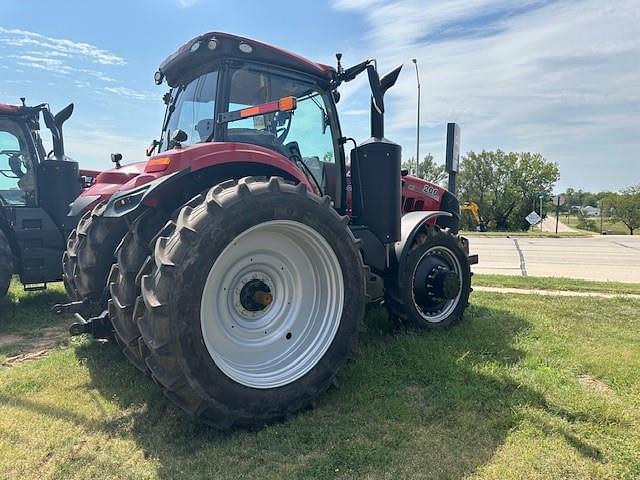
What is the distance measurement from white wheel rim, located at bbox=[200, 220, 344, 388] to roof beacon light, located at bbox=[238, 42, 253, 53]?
4.89 feet

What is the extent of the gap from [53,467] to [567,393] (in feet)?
10.9

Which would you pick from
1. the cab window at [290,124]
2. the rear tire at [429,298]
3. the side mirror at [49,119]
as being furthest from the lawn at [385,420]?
the side mirror at [49,119]

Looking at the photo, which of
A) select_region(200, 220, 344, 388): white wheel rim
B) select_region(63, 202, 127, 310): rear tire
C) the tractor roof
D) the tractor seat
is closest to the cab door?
select_region(63, 202, 127, 310): rear tire

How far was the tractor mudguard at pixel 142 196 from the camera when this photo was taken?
3.13 metres

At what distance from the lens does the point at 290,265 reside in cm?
353

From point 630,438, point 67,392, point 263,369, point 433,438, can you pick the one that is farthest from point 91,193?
point 630,438

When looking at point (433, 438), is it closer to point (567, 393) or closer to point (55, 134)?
point (567, 393)

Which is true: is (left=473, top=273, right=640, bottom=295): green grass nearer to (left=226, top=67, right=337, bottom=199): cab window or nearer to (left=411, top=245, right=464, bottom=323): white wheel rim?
(left=411, top=245, right=464, bottom=323): white wheel rim

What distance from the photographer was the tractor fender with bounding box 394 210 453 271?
16.1 ft

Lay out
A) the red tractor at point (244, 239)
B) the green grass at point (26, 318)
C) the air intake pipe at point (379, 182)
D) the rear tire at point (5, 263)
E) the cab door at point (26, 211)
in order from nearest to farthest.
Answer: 1. the red tractor at point (244, 239)
2. the air intake pipe at point (379, 182)
3. the green grass at point (26, 318)
4. the rear tire at point (5, 263)
5. the cab door at point (26, 211)

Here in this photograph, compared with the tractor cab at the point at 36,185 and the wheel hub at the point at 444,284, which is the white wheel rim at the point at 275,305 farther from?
the tractor cab at the point at 36,185

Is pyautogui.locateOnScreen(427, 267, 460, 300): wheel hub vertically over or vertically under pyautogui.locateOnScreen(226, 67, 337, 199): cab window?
under

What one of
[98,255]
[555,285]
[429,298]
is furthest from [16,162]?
[555,285]

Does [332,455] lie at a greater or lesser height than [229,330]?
lesser
